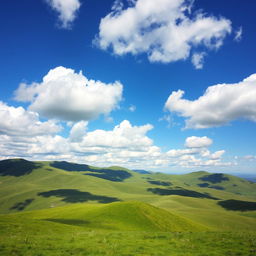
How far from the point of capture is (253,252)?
70.9ft

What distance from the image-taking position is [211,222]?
156 meters

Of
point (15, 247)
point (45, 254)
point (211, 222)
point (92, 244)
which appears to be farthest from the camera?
point (211, 222)

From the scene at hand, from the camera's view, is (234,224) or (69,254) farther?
(234,224)

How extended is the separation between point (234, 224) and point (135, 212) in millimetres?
127262

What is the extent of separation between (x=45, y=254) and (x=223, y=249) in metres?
19.8

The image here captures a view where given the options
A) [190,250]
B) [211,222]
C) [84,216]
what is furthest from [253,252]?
[211,222]

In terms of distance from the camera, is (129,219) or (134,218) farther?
(134,218)

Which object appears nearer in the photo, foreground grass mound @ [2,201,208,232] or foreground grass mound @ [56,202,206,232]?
foreground grass mound @ [2,201,208,232]

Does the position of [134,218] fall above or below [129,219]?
above

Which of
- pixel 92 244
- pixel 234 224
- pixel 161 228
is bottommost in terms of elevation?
pixel 234 224

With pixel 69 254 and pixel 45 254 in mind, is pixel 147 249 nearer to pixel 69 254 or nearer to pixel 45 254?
pixel 69 254

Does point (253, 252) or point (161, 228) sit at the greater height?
point (253, 252)

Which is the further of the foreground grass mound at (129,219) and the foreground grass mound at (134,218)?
the foreground grass mound at (134,218)

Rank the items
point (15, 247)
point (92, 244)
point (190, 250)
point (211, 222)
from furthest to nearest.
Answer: point (211, 222), point (92, 244), point (190, 250), point (15, 247)
